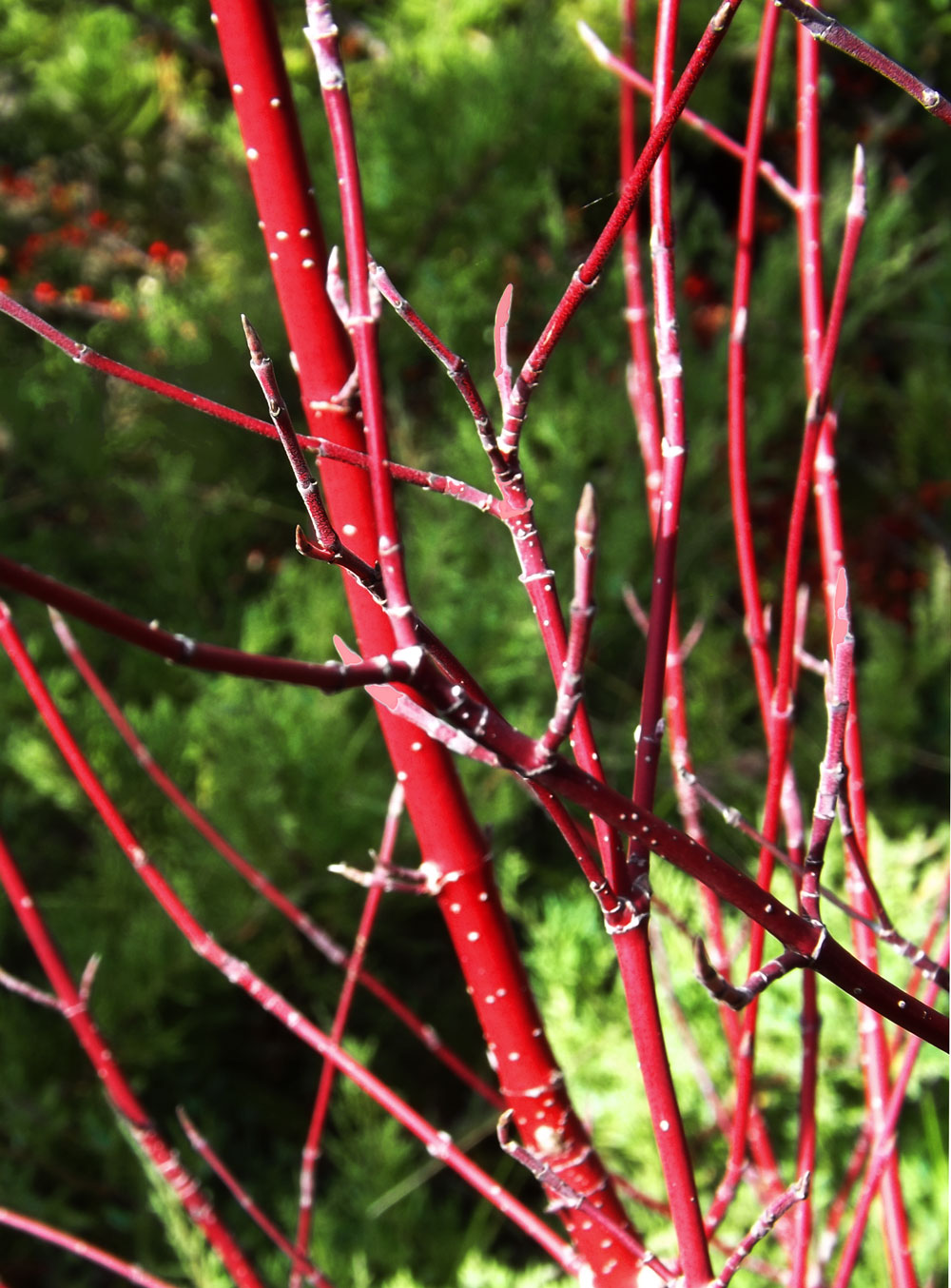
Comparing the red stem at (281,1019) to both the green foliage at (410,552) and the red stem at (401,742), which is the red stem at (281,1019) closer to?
the red stem at (401,742)

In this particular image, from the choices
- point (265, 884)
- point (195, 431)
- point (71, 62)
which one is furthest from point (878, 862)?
point (71, 62)

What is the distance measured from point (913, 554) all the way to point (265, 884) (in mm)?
1999

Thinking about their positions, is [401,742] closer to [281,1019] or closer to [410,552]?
[281,1019]

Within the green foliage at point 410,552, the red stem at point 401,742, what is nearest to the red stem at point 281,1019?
the red stem at point 401,742

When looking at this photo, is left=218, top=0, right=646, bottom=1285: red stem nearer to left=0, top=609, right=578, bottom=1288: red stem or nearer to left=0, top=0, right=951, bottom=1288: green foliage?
left=0, top=609, right=578, bottom=1288: red stem

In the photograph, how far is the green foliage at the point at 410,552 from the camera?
4.64 ft

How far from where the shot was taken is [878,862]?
1.30 meters

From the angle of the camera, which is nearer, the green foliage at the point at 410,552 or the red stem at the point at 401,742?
the red stem at the point at 401,742

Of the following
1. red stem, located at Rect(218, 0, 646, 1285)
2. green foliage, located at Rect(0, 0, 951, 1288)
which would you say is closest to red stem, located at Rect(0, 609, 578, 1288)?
red stem, located at Rect(218, 0, 646, 1285)

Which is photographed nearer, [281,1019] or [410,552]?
[281,1019]

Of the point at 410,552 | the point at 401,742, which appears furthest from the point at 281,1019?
the point at 410,552

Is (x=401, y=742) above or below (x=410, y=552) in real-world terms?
below

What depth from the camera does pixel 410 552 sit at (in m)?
1.73

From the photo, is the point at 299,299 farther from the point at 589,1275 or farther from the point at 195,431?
the point at 195,431
